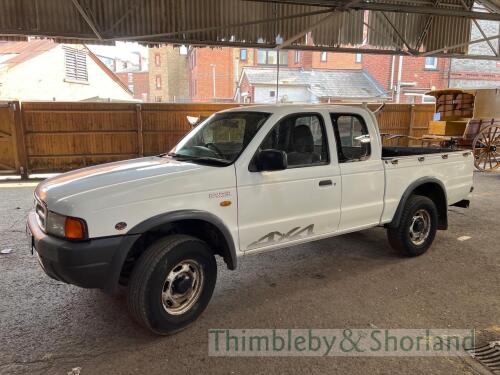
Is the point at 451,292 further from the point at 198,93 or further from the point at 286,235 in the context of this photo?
the point at 198,93

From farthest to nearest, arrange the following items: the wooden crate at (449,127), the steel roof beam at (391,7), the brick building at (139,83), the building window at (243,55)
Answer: the brick building at (139,83)
the building window at (243,55)
the wooden crate at (449,127)
the steel roof beam at (391,7)

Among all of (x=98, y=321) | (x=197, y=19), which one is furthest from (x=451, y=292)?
(x=197, y=19)

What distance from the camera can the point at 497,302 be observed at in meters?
4.09

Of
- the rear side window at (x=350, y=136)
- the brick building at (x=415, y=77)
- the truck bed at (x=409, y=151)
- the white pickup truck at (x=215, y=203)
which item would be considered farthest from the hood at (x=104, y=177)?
the brick building at (x=415, y=77)

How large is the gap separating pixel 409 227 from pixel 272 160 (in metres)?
2.53

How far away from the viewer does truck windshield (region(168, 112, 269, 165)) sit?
3852 millimetres

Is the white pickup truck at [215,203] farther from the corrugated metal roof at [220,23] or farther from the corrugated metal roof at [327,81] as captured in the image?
the corrugated metal roof at [327,81]

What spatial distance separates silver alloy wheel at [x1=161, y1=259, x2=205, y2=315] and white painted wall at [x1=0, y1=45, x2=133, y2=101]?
22.7 metres

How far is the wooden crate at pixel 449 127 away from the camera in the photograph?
1207cm

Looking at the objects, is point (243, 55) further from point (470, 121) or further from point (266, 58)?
point (470, 121)

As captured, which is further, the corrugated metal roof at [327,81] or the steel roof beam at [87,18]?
the corrugated metal roof at [327,81]

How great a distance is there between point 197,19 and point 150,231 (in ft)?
21.2

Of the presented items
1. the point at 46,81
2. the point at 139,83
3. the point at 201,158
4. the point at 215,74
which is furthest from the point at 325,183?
the point at 139,83

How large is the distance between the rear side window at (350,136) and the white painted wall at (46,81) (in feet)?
74.2
